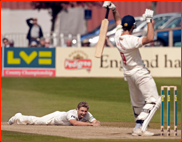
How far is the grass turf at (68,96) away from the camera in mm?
11817

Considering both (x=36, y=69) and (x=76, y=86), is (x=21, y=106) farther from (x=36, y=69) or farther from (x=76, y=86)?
(x=36, y=69)

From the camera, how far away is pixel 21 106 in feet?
42.2

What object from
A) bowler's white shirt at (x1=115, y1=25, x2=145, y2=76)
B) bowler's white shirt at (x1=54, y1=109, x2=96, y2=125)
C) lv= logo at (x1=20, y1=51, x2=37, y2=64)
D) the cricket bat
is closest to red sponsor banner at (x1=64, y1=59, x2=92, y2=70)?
lv= logo at (x1=20, y1=51, x2=37, y2=64)

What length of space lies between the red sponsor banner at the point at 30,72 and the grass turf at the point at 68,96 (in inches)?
30.0

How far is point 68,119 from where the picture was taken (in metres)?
8.58

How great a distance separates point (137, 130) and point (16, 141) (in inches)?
73.4

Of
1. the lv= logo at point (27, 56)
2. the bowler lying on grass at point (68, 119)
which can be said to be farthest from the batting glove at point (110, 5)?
the lv= logo at point (27, 56)

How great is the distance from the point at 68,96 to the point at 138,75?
7.55m

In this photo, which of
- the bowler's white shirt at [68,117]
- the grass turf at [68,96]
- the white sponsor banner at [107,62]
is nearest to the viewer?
the bowler's white shirt at [68,117]

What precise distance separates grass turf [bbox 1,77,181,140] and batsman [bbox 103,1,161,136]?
6.10 feet

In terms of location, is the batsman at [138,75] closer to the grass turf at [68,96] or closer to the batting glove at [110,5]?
the batting glove at [110,5]

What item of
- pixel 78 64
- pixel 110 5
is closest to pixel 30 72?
pixel 78 64

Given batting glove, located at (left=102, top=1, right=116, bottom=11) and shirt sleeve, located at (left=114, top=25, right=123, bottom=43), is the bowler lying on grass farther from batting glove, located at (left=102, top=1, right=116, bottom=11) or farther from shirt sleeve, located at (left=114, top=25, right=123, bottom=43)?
batting glove, located at (left=102, top=1, right=116, bottom=11)

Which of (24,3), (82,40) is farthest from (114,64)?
(24,3)
